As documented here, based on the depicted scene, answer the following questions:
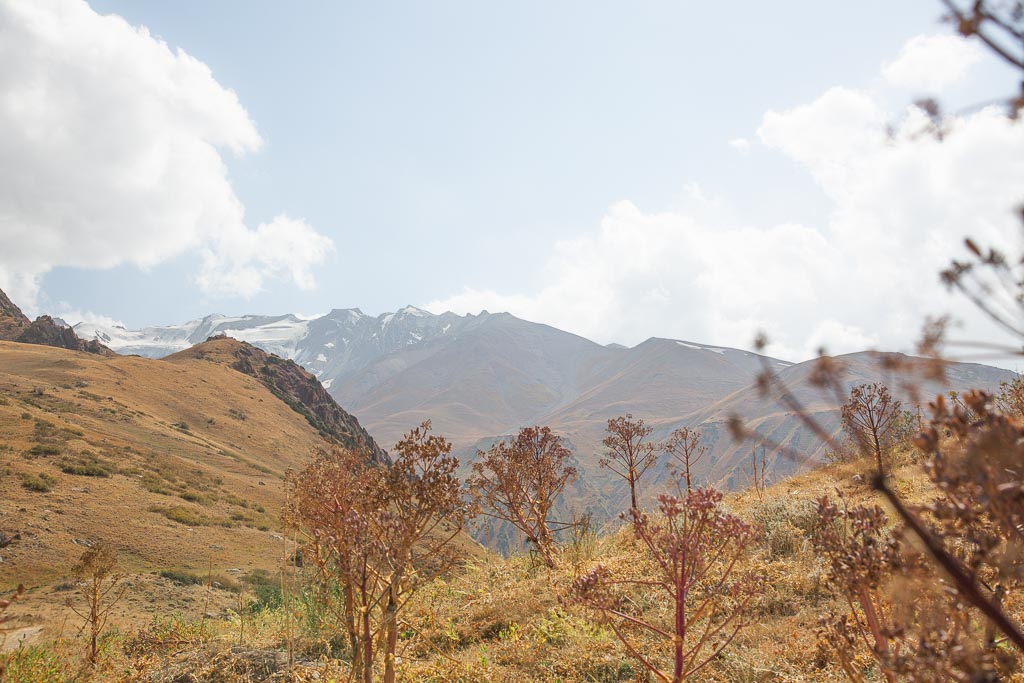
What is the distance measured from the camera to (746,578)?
152 inches

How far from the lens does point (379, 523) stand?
14.8ft

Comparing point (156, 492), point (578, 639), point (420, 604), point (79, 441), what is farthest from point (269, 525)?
point (578, 639)

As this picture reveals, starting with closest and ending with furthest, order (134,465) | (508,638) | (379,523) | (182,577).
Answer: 1. (379,523)
2. (508,638)
3. (182,577)
4. (134,465)

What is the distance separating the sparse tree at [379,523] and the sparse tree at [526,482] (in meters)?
5.00

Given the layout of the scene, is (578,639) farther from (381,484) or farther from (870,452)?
(870,452)

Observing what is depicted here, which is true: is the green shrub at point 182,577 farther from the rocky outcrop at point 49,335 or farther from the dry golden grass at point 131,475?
the rocky outcrop at point 49,335

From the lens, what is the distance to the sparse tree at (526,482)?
10211mm

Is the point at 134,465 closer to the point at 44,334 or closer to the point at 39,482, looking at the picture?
the point at 39,482

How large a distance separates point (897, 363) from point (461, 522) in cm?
419

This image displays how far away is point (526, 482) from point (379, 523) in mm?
6633

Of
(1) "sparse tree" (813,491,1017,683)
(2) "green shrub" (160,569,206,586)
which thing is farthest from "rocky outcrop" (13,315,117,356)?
(1) "sparse tree" (813,491,1017,683)

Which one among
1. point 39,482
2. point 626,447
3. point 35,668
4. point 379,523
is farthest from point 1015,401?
point 39,482

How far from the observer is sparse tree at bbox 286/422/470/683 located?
4.27 meters

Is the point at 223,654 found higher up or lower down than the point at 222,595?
higher up
